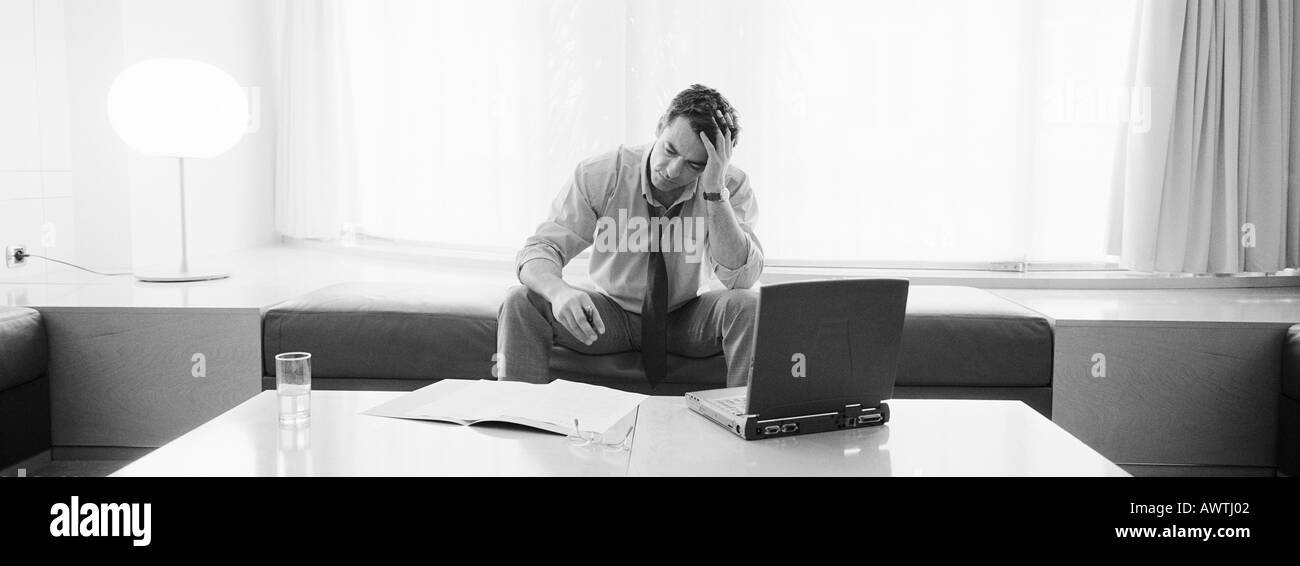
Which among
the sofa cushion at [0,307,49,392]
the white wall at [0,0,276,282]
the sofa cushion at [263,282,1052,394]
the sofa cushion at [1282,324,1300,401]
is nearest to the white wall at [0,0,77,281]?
the white wall at [0,0,276,282]

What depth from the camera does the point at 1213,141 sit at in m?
3.05

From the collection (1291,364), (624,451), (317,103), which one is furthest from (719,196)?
(317,103)

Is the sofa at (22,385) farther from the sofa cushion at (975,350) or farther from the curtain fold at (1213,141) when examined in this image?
the curtain fold at (1213,141)

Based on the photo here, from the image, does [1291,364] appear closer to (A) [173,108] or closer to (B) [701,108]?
(B) [701,108]

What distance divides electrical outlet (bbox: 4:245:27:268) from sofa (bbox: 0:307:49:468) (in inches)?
27.1

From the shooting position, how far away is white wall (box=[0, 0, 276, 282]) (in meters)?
3.12

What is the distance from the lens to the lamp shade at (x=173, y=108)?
306 cm

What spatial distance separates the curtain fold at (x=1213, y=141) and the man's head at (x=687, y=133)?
1441mm

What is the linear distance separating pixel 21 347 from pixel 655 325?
1.51 m

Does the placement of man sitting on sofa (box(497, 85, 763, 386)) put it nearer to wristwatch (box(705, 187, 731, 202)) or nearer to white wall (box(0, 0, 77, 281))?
wristwatch (box(705, 187, 731, 202))

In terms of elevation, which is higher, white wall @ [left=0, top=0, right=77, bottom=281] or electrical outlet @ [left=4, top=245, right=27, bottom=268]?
white wall @ [left=0, top=0, right=77, bottom=281]
